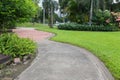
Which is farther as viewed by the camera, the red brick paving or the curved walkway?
the red brick paving

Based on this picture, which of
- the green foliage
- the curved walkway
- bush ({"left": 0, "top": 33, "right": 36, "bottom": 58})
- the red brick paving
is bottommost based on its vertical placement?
the curved walkway

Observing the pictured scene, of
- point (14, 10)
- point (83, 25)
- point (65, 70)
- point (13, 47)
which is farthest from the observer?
point (83, 25)

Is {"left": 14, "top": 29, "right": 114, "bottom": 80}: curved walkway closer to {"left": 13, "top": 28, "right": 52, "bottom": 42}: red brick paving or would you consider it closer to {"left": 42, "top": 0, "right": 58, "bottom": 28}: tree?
{"left": 13, "top": 28, "right": 52, "bottom": 42}: red brick paving

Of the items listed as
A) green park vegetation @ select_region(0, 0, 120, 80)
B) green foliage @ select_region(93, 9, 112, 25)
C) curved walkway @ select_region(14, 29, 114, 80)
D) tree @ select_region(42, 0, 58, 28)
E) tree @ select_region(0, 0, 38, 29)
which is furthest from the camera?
tree @ select_region(42, 0, 58, 28)

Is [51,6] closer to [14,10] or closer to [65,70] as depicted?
[14,10]

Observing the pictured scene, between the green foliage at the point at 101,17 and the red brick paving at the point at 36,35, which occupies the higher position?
the green foliage at the point at 101,17

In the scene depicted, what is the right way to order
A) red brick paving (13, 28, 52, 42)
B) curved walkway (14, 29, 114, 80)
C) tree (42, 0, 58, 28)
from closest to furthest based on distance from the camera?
curved walkway (14, 29, 114, 80) < red brick paving (13, 28, 52, 42) < tree (42, 0, 58, 28)

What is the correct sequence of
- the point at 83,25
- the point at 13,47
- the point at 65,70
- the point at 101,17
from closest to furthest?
the point at 65,70
the point at 13,47
the point at 83,25
the point at 101,17

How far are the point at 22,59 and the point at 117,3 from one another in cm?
3693

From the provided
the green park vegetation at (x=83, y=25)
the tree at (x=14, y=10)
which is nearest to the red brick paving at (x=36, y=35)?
the green park vegetation at (x=83, y=25)

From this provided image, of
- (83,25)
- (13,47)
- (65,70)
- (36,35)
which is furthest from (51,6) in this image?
(65,70)

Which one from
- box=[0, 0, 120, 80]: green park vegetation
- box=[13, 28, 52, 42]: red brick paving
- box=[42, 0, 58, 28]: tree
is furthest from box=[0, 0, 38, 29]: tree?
box=[42, 0, 58, 28]: tree

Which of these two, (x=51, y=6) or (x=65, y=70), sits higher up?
(x=51, y=6)

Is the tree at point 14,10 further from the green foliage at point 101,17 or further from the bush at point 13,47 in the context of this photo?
the green foliage at point 101,17
